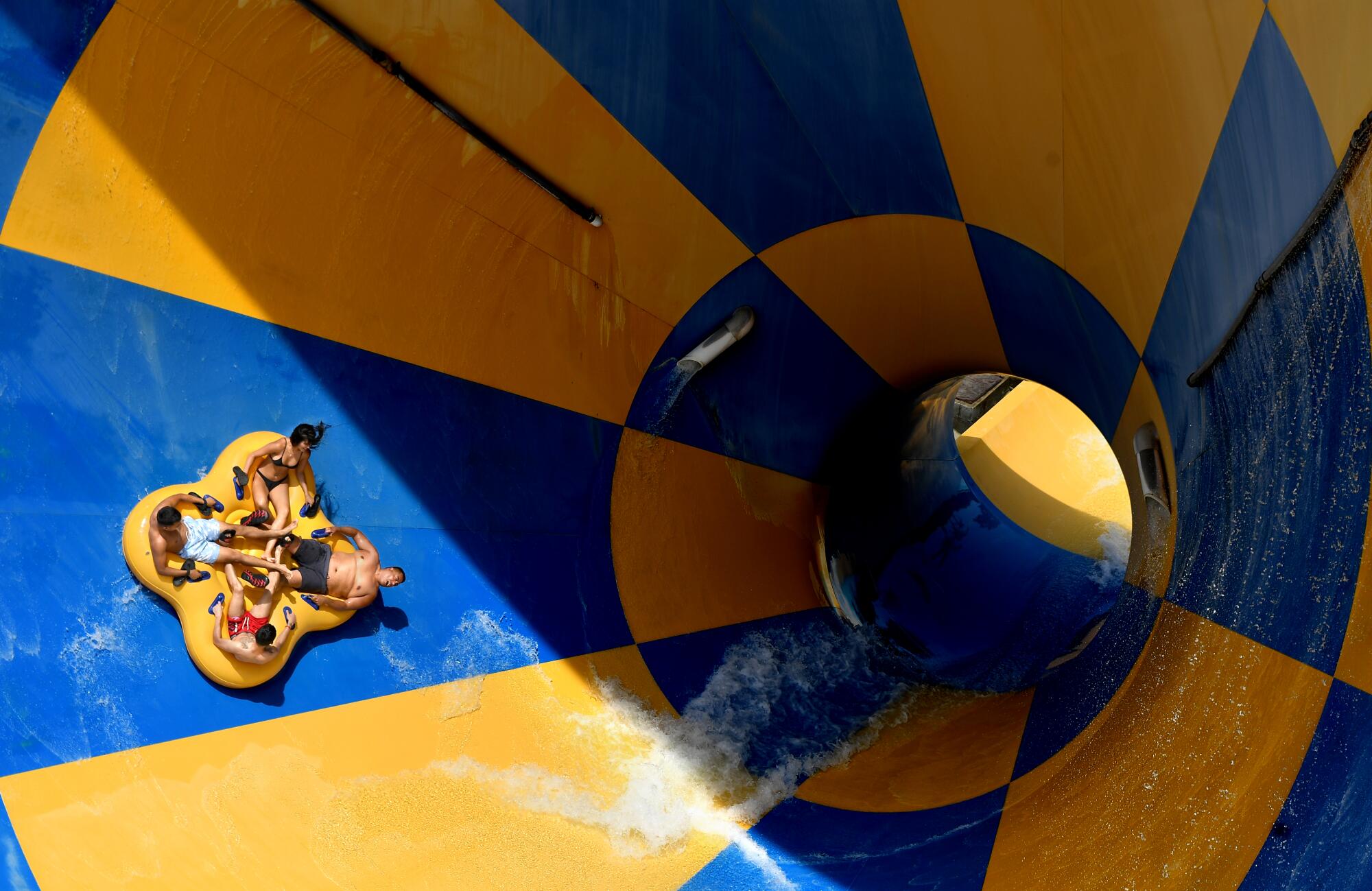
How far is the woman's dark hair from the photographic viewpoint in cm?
353

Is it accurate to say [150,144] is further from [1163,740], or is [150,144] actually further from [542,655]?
[1163,740]

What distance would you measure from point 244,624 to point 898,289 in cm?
325

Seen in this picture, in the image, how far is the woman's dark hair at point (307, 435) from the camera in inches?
139

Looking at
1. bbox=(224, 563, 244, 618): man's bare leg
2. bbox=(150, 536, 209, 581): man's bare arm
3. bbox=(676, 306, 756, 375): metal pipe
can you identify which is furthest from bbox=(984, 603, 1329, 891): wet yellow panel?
bbox=(150, 536, 209, 581): man's bare arm

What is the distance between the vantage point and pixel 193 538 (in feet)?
10.7

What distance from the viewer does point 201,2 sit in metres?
3.19

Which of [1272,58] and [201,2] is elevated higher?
[1272,58]

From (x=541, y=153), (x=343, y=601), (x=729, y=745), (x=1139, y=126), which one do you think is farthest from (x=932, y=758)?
(x=541, y=153)

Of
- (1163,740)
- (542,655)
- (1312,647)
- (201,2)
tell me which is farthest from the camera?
(542,655)

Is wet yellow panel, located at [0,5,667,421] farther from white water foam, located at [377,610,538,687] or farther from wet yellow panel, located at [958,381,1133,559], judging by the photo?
wet yellow panel, located at [958,381,1133,559]

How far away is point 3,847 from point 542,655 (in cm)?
184

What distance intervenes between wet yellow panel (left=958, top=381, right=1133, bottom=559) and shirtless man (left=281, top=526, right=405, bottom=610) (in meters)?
4.16

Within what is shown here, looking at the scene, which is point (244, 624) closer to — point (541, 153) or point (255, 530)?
point (255, 530)

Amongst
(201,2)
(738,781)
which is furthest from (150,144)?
(738,781)
